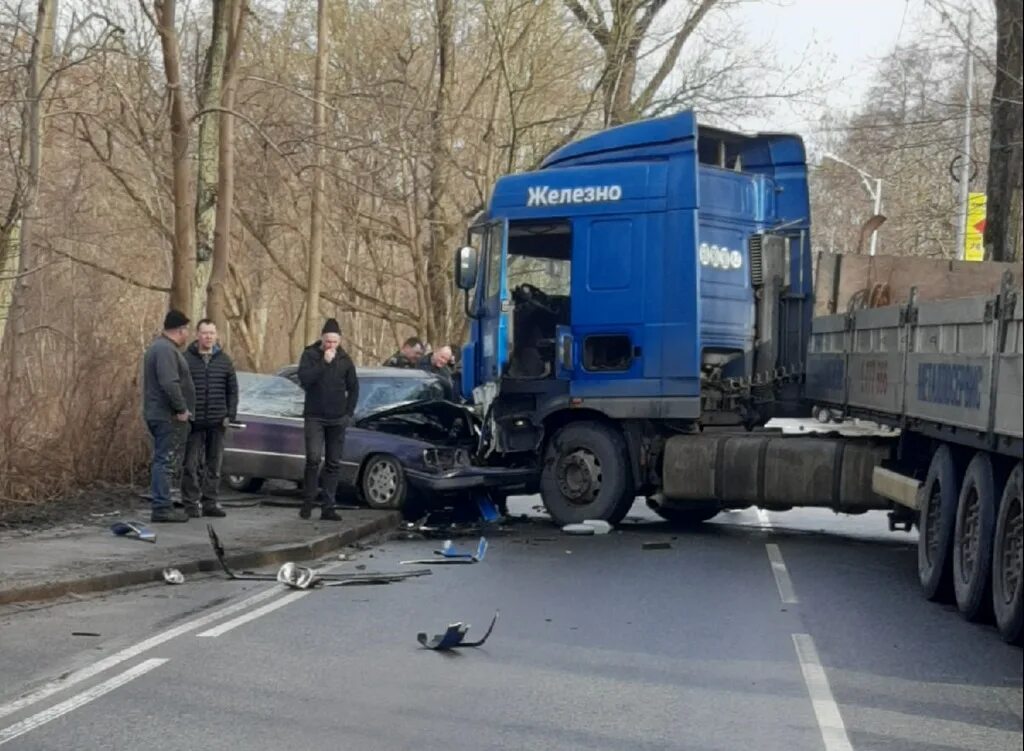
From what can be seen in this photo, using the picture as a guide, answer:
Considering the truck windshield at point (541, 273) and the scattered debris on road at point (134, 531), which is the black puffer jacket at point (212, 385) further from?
the truck windshield at point (541, 273)

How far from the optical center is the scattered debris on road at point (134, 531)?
41.6 ft

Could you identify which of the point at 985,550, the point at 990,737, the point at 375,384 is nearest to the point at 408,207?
the point at 375,384

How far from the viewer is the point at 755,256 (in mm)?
15211

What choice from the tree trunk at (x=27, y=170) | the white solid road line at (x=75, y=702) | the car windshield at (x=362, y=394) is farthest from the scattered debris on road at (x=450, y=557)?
the tree trunk at (x=27, y=170)

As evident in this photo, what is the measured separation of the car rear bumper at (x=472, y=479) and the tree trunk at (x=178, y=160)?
5.23 m

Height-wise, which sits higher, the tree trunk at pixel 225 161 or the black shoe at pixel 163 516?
the tree trunk at pixel 225 161

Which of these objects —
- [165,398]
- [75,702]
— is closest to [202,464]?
[165,398]

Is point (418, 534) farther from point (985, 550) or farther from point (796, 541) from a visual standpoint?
point (985, 550)

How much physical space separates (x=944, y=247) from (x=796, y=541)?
30.5m

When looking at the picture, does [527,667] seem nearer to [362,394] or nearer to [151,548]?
Result: [151,548]

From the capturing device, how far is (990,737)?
6.64 metres

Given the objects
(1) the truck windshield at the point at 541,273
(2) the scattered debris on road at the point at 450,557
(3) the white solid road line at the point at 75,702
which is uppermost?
(1) the truck windshield at the point at 541,273

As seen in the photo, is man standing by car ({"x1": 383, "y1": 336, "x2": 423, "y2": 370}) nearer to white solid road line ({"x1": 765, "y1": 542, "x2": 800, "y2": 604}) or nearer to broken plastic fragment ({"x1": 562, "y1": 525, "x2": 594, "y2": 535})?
broken plastic fragment ({"x1": 562, "y1": 525, "x2": 594, "y2": 535})

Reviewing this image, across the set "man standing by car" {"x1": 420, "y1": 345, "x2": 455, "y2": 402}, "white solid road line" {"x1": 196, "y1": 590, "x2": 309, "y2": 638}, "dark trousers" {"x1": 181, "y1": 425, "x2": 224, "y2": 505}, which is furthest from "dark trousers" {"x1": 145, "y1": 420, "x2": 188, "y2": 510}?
"man standing by car" {"x1": 420, "y1": 345, "x2": 455, "y2": 402}
